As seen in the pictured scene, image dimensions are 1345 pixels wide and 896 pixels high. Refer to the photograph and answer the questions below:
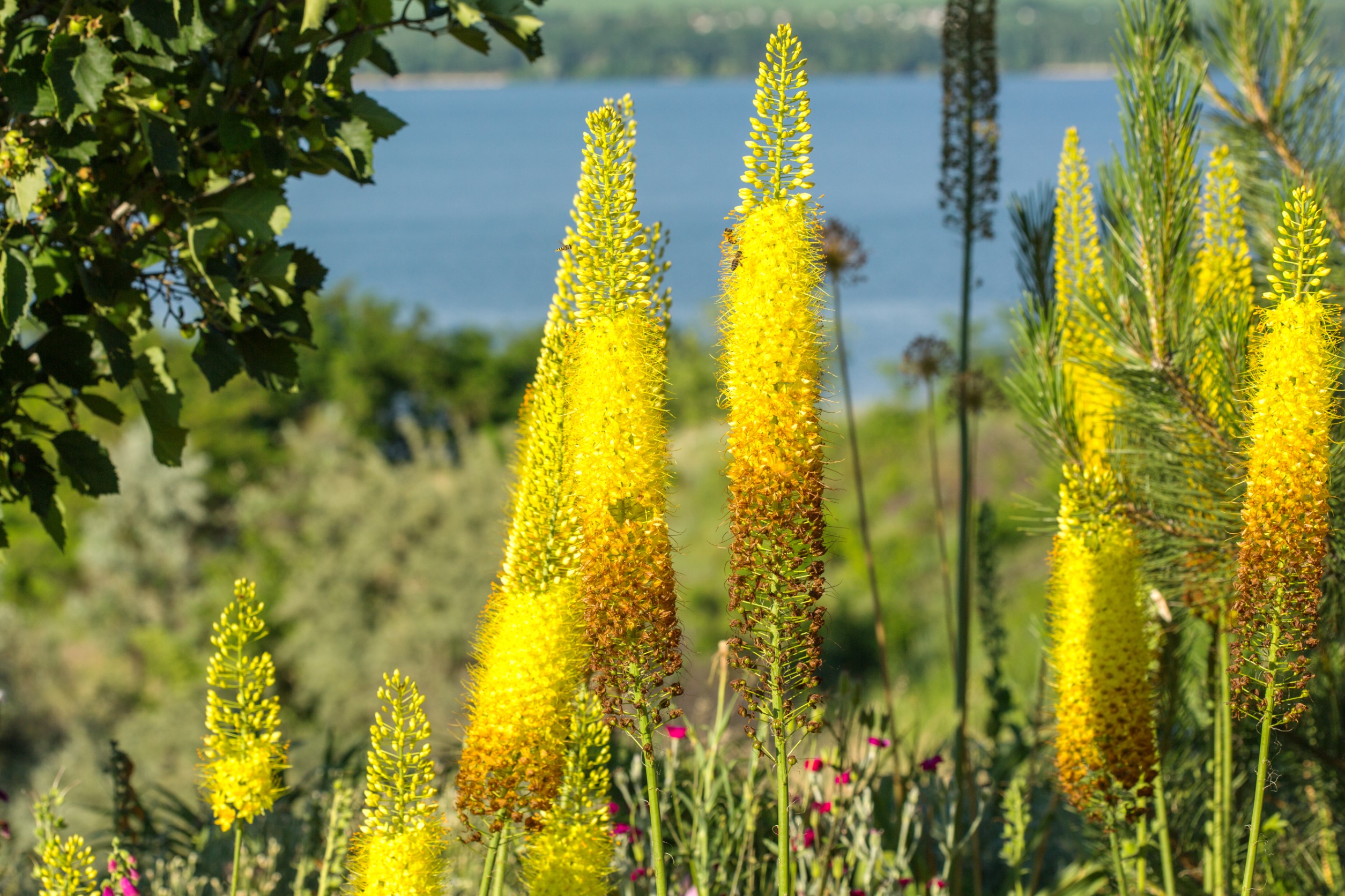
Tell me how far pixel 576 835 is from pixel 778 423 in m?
0.91

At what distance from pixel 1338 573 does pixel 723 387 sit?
171cm

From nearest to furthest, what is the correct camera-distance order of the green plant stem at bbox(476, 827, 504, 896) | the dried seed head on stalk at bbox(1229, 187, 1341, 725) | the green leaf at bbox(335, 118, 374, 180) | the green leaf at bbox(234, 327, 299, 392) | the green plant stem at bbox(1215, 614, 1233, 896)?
the dried seed head on stalk at bbox(1229, 187, 1341, 725)
the green plant stem at bbox(476, 827, 504, 896)
the green leaf at bbox(335, 118, 374, 180)
the green plant stem at bbox(1215, 614, 1233, 896)
the green leaf at bbox(234, 327, 299, 392)

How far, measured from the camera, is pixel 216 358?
102 inches

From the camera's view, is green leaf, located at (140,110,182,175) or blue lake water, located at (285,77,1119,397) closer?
green leaf, located at (140,110,182,175)

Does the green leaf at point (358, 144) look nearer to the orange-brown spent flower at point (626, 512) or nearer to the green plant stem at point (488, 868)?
the orange-brown spent flower at point (626, 512)

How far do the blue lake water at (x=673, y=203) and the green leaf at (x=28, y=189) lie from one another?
13.0 m

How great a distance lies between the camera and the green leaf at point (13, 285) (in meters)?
2.16

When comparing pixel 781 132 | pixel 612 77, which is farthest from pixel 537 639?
pixel 612 77

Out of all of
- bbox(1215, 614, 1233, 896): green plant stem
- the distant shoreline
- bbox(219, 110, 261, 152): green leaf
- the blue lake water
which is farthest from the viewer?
the distant shoreline

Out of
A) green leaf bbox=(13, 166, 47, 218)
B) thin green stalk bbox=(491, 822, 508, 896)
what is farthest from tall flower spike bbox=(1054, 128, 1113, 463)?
green leaf bbox=(13, 166, 47, 218)

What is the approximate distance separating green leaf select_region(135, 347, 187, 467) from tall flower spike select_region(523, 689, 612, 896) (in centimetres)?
112

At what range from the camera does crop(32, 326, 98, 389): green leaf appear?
97.8 inches

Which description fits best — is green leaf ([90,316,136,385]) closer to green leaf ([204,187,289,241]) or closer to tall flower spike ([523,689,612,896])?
green leaf ([204,187,289,241])

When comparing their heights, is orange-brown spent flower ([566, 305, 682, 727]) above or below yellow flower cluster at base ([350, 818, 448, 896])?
above
